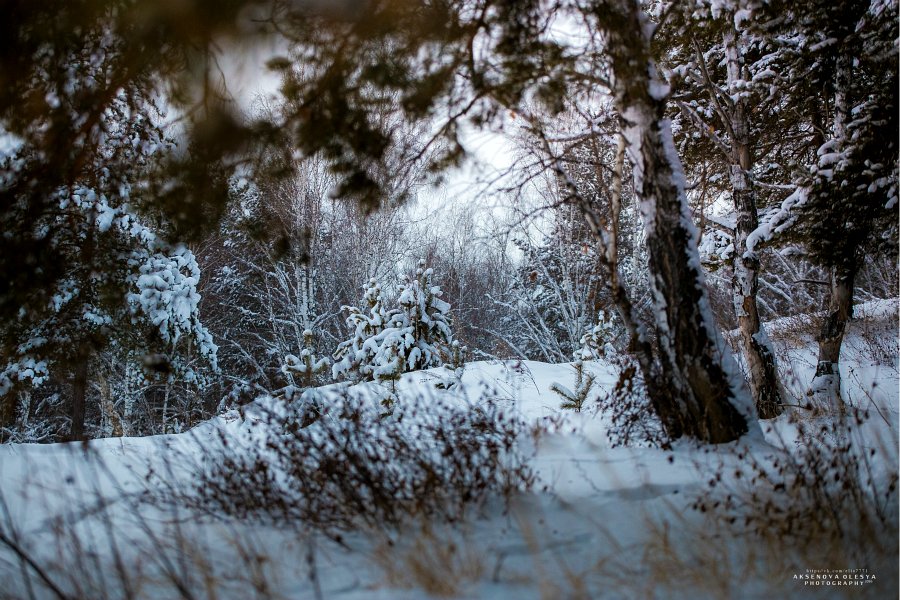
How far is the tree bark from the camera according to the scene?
5.80 metres

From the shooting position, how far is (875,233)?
5441 mm

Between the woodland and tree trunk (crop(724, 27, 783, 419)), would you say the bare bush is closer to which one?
the woodland

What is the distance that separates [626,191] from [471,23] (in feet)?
35.6

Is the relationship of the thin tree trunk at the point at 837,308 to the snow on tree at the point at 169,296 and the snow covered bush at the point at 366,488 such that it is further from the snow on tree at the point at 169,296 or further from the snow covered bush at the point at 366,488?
the snow on tree at the point at 169,296

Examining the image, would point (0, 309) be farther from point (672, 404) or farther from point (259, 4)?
point (672, 404)

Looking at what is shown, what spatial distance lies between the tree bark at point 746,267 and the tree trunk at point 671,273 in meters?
2.36

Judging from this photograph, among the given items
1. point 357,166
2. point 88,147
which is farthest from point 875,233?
point 88,147

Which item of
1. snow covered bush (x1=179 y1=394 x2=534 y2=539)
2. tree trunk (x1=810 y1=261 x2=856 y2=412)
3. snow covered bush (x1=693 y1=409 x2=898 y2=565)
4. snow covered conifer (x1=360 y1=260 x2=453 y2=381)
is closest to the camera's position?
snow covered bush (x1=693 y1=409 x2=898 y2=565)

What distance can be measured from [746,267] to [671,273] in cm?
298

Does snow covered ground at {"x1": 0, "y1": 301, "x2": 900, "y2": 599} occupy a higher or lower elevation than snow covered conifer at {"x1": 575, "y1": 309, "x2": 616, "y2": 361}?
lower

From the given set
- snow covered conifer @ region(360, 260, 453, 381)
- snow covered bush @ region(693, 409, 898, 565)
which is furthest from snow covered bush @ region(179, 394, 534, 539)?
snow covered conifer @ region(360, 260, 453, 381)

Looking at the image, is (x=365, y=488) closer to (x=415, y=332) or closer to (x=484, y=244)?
(x=484, y=244)

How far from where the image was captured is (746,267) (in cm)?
615

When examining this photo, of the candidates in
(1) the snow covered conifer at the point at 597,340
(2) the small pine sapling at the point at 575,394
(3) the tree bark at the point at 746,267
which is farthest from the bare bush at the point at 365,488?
(1) the snow covered conifer at the point at 597,340
